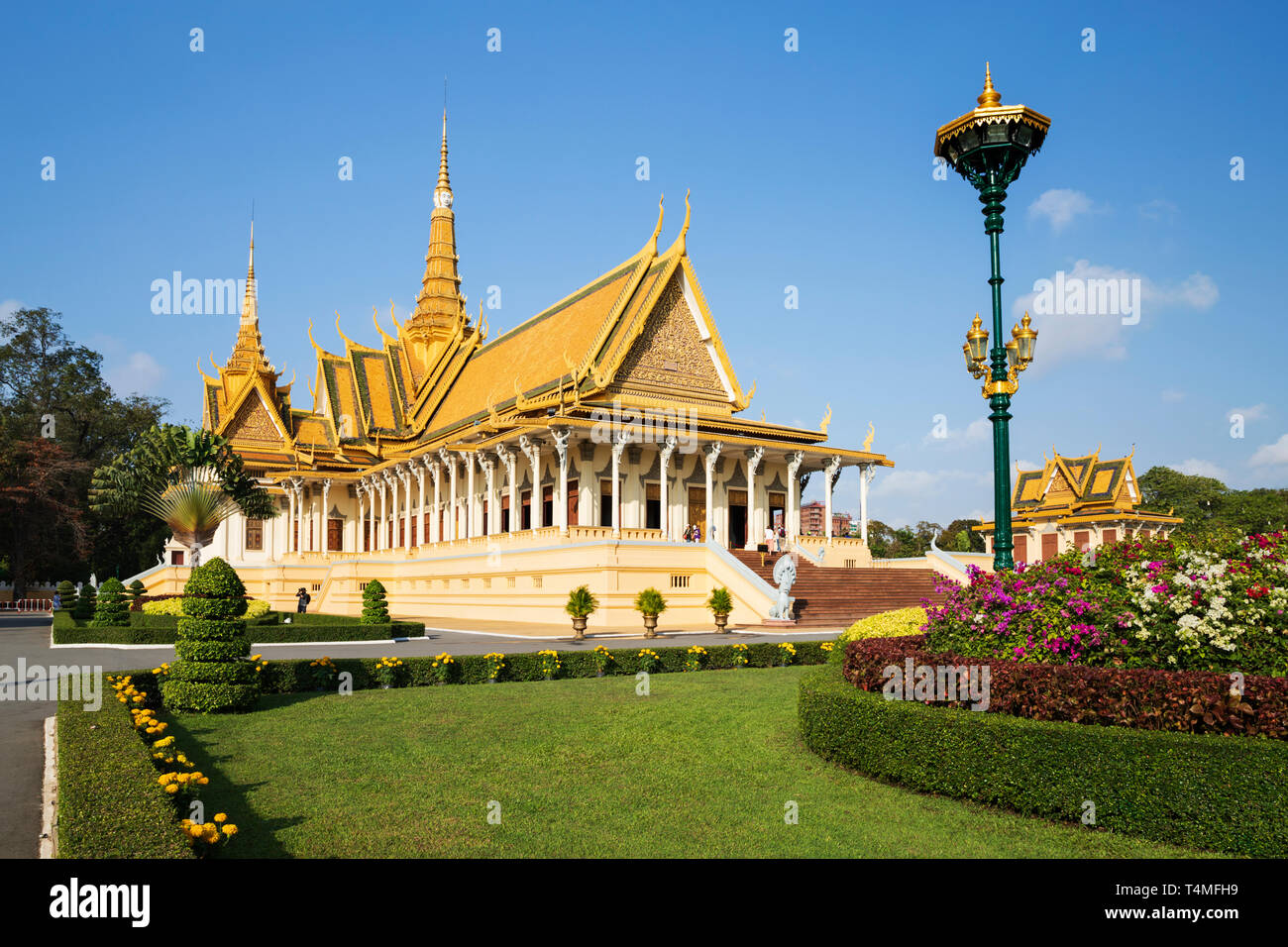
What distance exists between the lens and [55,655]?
63.0ft

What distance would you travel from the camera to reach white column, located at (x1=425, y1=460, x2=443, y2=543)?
122 feet

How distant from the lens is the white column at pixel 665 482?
30.6m

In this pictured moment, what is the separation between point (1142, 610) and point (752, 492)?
27061 mm

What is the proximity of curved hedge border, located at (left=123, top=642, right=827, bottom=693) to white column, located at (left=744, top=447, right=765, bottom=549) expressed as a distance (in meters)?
16.3

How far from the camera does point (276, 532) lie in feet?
152

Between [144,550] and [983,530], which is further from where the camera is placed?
[144,550]

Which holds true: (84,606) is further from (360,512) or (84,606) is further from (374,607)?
(360,512)

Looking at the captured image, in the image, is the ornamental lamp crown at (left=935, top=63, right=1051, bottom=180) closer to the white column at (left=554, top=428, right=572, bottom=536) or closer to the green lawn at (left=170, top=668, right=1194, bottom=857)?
the green lawn at (left=170, top=668, right=1194, bottom=857)

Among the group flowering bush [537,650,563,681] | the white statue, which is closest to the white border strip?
flowering bush [537,650,563,681]

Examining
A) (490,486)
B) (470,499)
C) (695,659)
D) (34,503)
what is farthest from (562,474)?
(34,503)

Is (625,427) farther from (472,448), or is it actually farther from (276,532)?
(276,532)
